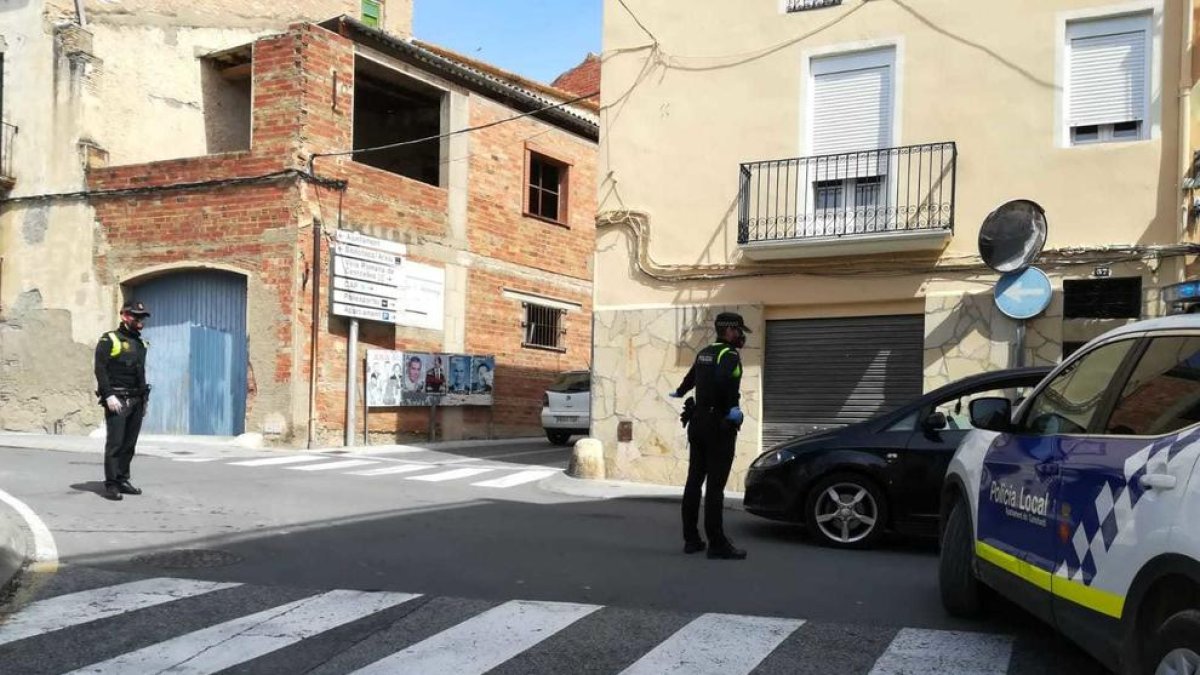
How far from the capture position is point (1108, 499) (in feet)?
11.3

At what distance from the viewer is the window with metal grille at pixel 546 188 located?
2234 centimetres

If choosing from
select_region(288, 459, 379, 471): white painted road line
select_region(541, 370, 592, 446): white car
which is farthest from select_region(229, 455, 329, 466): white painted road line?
select_region(541, 370, 592, 446): white car

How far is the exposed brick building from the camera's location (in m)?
16.3

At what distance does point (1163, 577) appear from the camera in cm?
306

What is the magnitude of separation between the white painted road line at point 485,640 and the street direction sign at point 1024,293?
7.01 metres

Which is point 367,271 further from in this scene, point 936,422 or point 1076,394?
point 1076,394

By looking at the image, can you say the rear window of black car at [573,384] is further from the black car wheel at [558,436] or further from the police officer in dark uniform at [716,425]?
the police officer in dark uniform at [716,425]

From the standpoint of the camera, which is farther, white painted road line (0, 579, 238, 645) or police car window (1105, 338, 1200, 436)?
white painted road line (0, 579, 238, 645)

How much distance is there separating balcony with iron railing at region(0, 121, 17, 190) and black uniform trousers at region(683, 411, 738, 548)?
53.3ft

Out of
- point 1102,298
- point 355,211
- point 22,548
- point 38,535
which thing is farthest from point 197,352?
point 1102,298

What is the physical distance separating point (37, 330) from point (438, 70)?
29.3 feet

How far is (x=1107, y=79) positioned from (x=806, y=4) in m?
3.67

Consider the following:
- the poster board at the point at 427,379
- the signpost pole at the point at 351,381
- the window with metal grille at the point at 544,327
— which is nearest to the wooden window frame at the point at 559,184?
the window with metal grille at the point at 544,327

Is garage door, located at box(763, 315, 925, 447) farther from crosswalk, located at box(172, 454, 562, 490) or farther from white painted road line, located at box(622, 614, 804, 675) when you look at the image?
white painted road line, located at box(622, 614, 804, 675)
